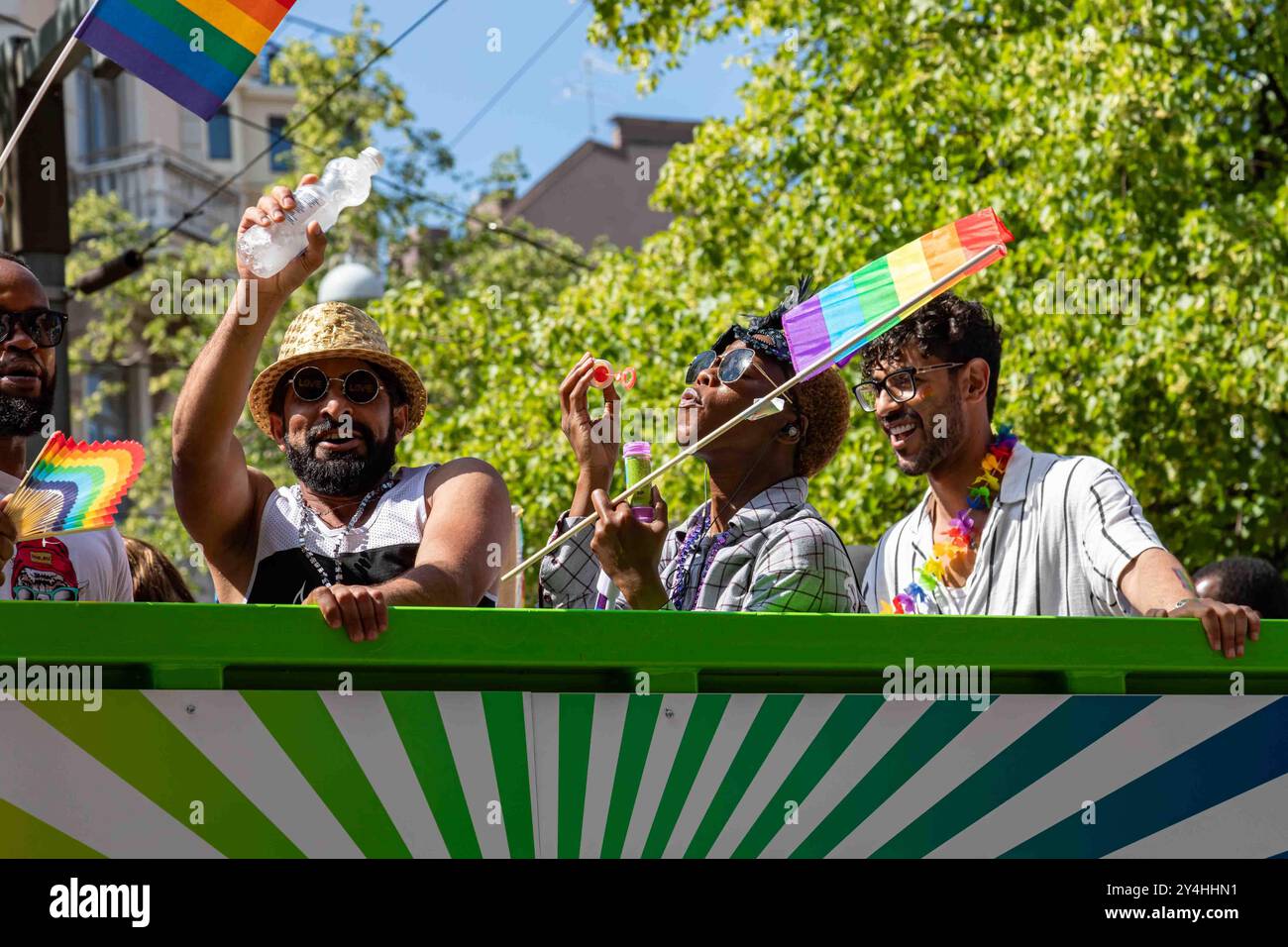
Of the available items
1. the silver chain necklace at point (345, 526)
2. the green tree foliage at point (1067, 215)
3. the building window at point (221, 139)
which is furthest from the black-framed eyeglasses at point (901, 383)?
the building window at point (221, 139)

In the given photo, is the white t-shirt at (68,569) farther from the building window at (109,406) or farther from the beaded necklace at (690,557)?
the building window at (109,406)

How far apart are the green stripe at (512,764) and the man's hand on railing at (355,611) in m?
0.20

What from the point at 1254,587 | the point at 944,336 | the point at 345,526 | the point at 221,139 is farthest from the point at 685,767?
the point at 221,139

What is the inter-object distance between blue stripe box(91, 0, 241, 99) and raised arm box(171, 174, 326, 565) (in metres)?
0.76

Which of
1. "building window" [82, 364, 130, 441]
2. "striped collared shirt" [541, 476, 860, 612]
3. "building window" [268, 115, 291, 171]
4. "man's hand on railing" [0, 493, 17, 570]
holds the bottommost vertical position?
"man's hand on railing" [0, 493, 17, 570]

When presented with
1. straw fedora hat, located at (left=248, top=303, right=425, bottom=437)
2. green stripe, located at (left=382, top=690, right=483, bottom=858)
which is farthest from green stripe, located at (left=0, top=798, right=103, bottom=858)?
straw fedora hat, located at (left=248, top=303, right=425, bottom=437)

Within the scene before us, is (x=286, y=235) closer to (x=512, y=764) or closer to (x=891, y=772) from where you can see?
(x=512, y=764)

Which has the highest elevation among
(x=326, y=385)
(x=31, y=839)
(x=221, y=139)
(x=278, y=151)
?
(x=221, y=139)

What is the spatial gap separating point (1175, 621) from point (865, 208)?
26.8 feet

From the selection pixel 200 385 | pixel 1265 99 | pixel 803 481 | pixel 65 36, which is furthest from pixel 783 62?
pixel 200 385

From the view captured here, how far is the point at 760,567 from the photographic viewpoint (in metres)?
3.73

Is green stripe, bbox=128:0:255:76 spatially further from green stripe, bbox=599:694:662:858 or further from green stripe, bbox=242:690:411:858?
green stripe, bbox=599:694:662:858

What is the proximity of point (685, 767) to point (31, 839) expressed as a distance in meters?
0.99

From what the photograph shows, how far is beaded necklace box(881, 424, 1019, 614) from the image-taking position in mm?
3938
